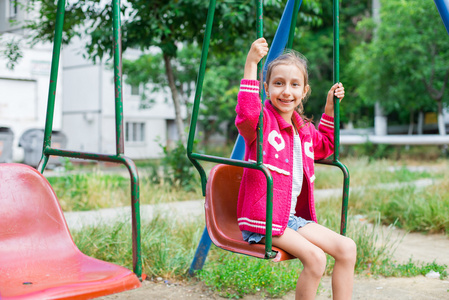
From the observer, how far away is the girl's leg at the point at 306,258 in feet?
6.97

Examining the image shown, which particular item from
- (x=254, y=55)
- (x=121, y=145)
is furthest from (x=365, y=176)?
(x=121, y=145)

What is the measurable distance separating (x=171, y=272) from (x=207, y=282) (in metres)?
0.35

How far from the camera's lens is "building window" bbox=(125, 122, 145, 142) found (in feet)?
65.8

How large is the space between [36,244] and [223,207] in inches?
35.8

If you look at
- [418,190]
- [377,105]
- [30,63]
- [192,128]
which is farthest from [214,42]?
[377,105]

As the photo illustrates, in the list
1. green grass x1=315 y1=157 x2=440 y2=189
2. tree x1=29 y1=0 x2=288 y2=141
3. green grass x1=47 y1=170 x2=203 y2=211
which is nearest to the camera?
tree x1=29 y1=0 x2=288 y2=141

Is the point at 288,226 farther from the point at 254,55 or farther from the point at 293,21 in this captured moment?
the point at 293,21

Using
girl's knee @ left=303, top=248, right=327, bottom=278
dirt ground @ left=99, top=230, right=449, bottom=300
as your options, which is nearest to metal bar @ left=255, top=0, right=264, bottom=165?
girl's knee @ left=303, top=248, right=327, bottom=278

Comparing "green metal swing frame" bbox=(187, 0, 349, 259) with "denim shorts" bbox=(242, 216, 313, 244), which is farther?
"denim shorts" bbox=(242, 216, 313, 244)

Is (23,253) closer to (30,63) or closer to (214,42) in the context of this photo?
(214,42)

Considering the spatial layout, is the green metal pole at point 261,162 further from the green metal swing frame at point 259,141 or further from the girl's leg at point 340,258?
the girl's leg at point 340,258

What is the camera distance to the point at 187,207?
17.6 feet

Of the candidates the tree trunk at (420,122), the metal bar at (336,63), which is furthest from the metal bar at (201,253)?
the tree trunk at (420,122)

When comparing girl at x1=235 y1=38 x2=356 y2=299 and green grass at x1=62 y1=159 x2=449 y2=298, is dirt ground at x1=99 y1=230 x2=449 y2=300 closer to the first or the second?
green grass at x1=62 y1=159 x2=449 y2=298
